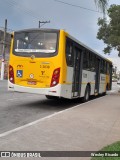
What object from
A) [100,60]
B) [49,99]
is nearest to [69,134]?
[49,99]

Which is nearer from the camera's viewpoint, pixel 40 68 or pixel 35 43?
pixel 40 68

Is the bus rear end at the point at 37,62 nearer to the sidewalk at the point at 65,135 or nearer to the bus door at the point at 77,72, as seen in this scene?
A: the bus door at the point at 77,72

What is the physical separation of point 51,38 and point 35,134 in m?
6.68

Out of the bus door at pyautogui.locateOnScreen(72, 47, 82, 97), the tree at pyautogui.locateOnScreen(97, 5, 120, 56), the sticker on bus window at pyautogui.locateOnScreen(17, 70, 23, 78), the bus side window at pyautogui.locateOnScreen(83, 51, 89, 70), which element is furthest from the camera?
the tree at pyautogui.locateOnScreen(97, 5, 120, 56)

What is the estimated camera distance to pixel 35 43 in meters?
14.8

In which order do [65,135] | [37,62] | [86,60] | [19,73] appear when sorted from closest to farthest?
[65,135] → [37,62] → [19,73] → [86,60]

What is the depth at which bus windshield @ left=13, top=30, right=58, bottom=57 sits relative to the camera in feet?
47.5

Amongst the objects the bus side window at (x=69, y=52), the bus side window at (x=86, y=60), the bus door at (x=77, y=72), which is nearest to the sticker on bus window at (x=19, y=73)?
the bus side window at (x=69, y=52)

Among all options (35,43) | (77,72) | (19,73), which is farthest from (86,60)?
(19,73)

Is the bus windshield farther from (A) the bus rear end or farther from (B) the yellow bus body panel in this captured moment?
(B) the yellow bus body panel

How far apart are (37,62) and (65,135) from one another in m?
6.18

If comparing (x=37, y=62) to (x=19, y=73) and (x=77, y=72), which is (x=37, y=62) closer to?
(x=19, y=73)

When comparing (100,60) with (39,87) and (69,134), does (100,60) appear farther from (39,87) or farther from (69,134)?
(69,134)

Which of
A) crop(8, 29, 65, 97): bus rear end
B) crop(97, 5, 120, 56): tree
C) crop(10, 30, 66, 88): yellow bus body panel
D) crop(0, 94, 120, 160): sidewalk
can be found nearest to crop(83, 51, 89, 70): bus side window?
crop(10, 30, 66, 88): yellow bus body panel
